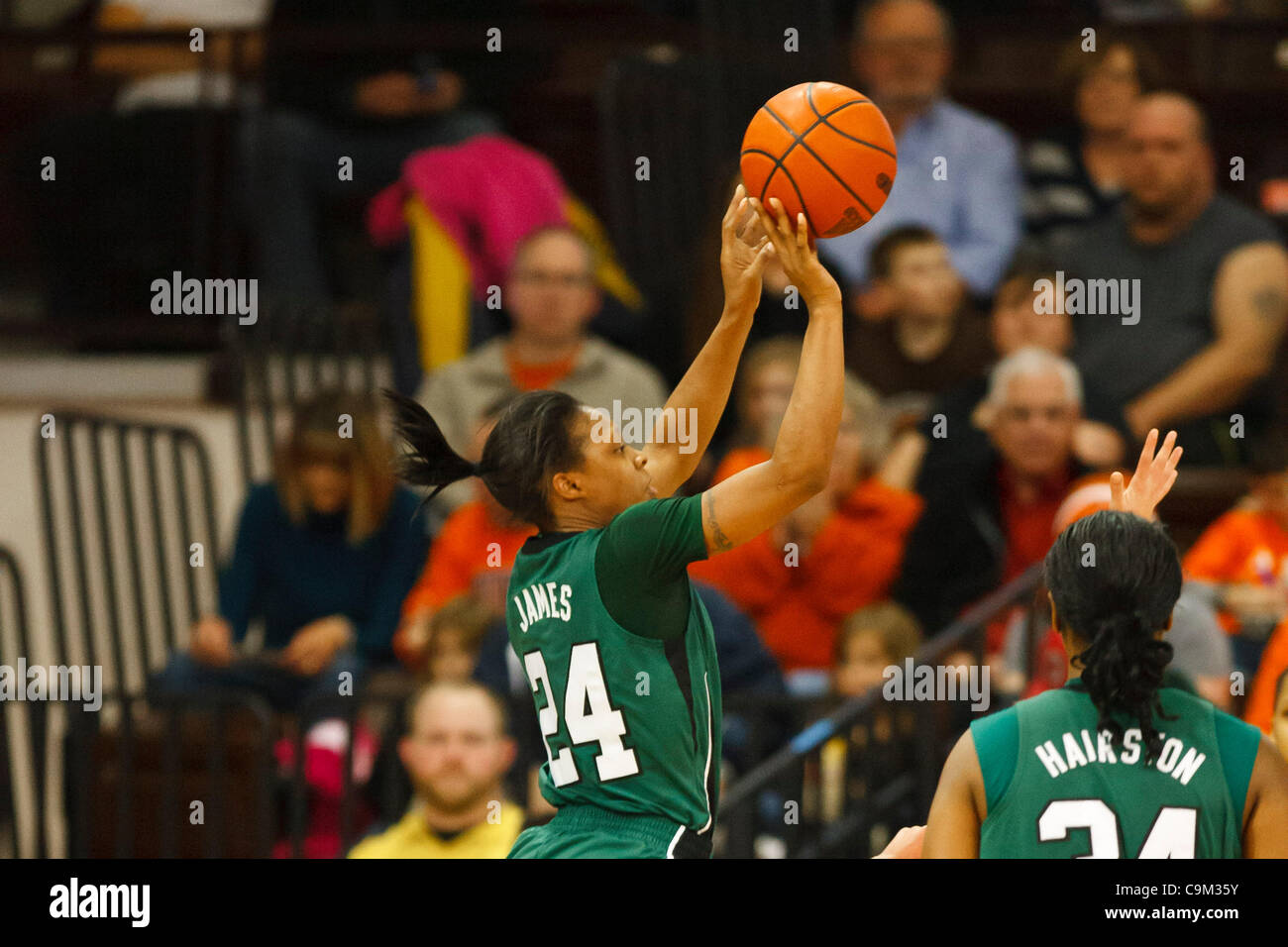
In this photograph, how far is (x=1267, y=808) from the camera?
3131 millimetres

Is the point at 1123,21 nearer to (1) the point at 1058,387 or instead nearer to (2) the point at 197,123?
(1) the point at 1058,387

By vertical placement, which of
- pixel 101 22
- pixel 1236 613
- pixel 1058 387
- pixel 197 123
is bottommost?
pixel 1236 613

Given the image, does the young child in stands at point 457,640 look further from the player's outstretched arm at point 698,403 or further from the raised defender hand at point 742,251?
the raised defender hand at point 742,251

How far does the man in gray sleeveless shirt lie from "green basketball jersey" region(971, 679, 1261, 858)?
430 cm

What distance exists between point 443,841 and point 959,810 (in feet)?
9.21

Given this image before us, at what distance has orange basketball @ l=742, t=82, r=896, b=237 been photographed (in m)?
3.75

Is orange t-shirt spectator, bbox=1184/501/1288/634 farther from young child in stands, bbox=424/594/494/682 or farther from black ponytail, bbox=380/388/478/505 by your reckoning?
black ponytail, bbox=380/388/478/505

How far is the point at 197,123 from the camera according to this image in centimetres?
919

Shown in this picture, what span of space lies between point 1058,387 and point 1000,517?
52 cm

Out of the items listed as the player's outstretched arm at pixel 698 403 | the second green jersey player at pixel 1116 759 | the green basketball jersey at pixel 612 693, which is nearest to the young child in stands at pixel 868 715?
the player's outstretched arm at pixel 698 403

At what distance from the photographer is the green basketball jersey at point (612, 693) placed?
3580 millimetres

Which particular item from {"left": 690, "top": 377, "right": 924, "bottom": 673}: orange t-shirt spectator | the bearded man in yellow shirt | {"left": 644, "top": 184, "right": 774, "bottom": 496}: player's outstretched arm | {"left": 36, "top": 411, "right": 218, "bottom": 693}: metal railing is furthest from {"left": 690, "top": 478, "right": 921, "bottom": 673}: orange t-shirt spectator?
{"left": 644, "top": 184, "right": 774, "bottom": 496}: player's outstretched arm

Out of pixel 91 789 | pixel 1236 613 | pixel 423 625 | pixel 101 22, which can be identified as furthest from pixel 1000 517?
pixel 101 22

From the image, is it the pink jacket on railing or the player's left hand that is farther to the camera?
the pink jacket on railing
